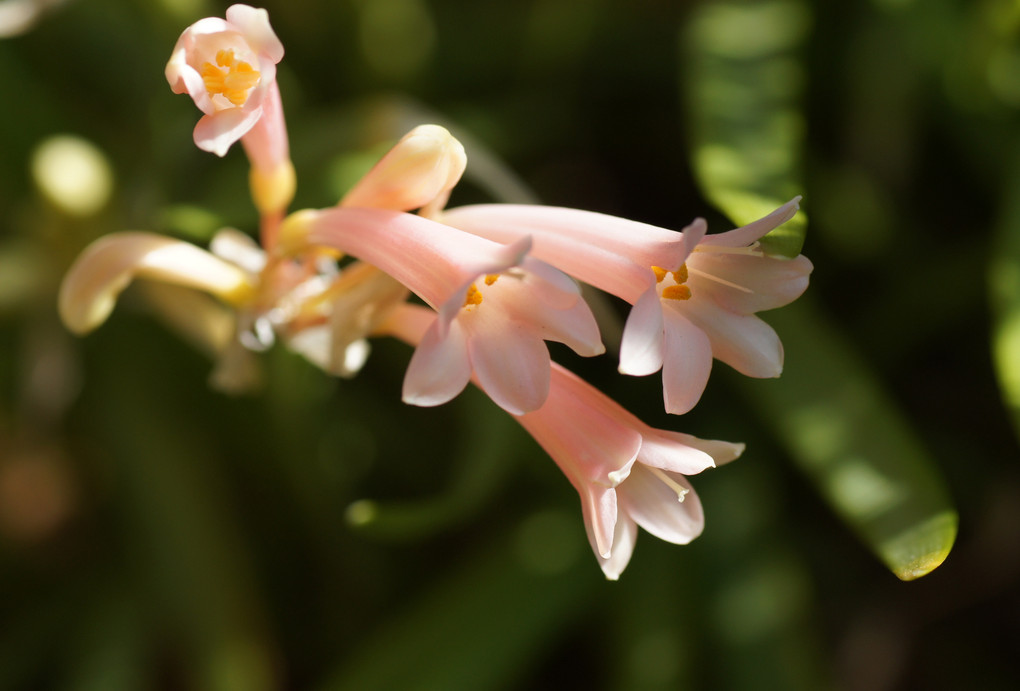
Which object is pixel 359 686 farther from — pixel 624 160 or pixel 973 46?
pixel 973 46

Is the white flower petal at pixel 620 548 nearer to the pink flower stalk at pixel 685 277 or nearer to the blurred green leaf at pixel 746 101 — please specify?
the pink flower stalk at pixel 685 277

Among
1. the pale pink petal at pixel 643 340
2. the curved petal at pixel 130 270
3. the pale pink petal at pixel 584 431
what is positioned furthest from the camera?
the curved petal at pixel 130 270

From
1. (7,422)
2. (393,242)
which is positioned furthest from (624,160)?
(7,422)

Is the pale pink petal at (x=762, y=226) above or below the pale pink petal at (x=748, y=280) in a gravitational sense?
above

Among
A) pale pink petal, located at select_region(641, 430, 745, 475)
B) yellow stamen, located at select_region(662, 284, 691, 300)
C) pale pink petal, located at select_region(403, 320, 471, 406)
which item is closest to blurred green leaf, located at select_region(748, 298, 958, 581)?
pale pink petal, located at select_region(641, 430, 745, 475)

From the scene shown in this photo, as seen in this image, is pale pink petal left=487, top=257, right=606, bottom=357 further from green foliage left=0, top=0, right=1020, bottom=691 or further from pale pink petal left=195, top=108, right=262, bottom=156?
green foliage left=0, top=0, right=1020, bottom=691

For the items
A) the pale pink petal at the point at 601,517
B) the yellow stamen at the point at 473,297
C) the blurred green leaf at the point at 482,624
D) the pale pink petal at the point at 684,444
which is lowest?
the blurred green leaf at the point at 482,624

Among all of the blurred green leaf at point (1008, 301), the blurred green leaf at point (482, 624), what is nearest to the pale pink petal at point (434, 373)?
the blurred green leaf at point (1008, 301)
